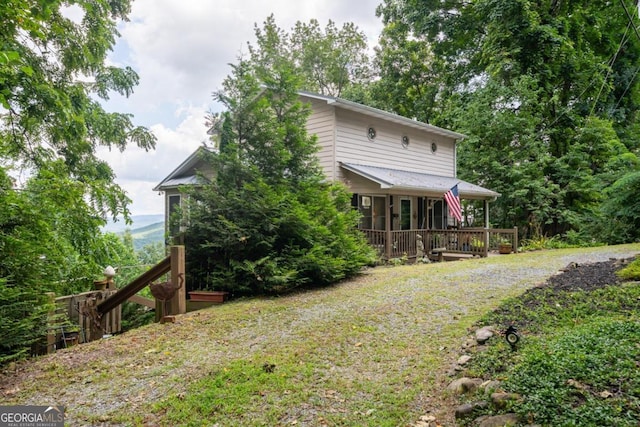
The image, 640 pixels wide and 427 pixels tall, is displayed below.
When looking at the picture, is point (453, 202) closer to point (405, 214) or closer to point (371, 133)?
point (405, 214)

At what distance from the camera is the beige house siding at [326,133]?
1307 centimetres

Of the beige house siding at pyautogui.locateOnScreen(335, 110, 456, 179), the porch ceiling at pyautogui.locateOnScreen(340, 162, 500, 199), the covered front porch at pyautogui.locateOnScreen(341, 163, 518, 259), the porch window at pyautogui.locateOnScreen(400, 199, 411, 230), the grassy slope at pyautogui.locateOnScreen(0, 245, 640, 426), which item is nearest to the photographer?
the grassy slope at pyautogui.locateOnScreen(0, 245, 640, 426)

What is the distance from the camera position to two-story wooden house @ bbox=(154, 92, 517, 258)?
13.0m

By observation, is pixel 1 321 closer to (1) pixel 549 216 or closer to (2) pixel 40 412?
(2) pixel 40 412

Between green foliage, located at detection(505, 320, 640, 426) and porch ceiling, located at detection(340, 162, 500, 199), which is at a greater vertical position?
porch ceiling, located at detection(340, 162, 500, 199)

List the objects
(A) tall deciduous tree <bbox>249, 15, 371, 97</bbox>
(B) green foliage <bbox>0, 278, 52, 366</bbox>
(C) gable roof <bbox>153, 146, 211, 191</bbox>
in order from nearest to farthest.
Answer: (B) green foliage <bbox>0, 278, 52, 366</bbox> → (C) gable roof <bbox>153, 146, 211, 191</bbox> → (A) tall deciduous tree <bbox>249, 15, 371, 97</bbox>

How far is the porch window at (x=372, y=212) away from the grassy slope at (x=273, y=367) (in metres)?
7.27

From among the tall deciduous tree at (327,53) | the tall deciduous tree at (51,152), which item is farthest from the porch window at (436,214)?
the tall deciduous tree at (327,53)

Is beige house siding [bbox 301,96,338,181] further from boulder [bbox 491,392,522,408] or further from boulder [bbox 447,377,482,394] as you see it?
boulder [bbox 491,392,522,408]

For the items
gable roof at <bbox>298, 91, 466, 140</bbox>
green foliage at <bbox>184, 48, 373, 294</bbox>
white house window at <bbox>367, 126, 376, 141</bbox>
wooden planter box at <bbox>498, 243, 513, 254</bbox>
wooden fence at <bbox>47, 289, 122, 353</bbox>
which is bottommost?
wooden fence at <bbox>47, 289, 122, 353</bbox>

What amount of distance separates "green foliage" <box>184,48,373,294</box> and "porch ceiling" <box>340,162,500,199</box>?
356cm

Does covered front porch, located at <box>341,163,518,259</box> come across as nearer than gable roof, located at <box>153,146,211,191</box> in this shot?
Yes

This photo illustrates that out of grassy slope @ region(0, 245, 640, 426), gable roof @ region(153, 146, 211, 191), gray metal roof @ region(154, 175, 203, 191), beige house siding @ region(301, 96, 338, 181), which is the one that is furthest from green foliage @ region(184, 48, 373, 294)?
gable roof @ region(153, 146, 211, 191)

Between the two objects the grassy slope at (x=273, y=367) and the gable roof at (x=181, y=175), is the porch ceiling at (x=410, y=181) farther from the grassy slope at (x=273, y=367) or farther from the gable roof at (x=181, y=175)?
the gable roof at (x=181, y=175)
